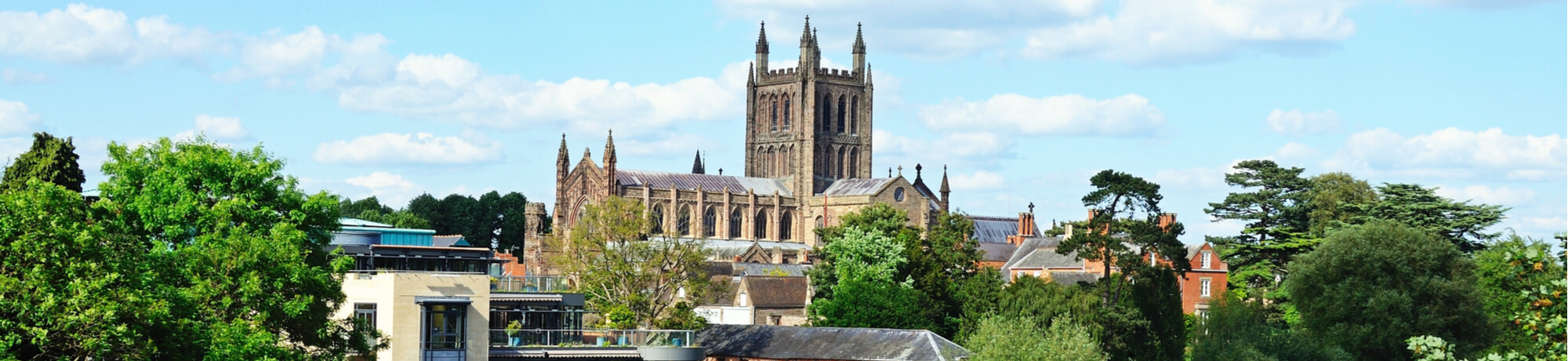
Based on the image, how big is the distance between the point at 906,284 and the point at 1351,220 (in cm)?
2594

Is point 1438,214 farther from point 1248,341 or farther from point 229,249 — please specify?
point 229,249

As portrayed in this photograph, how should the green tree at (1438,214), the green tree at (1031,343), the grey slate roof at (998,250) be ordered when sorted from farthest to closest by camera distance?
1. the grey slate roof at (998,250)
2. the green tree at (1438,214)
3. the green tree at (1031,343)

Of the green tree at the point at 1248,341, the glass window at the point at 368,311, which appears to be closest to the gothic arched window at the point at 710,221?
the green tree at the point at 1248,341

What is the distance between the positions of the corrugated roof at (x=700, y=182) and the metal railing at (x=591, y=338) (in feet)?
235

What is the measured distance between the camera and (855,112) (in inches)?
5743

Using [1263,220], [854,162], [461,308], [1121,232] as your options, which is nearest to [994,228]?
[854,162]

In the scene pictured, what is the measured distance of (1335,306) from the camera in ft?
216

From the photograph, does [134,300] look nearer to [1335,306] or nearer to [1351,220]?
[1335,306]

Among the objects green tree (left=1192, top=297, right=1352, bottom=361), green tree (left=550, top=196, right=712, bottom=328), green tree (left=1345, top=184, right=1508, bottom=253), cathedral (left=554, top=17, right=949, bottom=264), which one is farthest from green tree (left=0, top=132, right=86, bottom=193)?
cathedral (left=554, top=17, right=949, bottom=264)

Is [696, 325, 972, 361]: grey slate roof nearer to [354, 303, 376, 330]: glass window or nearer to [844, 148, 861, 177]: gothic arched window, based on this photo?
[354, 303, 376, 330]: glass window

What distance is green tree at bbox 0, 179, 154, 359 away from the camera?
29.6m

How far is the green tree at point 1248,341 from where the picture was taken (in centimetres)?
6312

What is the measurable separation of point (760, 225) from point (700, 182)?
543 centimetres

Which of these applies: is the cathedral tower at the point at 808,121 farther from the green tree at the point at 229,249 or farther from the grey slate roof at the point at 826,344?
the green tree at the point at 229,249
